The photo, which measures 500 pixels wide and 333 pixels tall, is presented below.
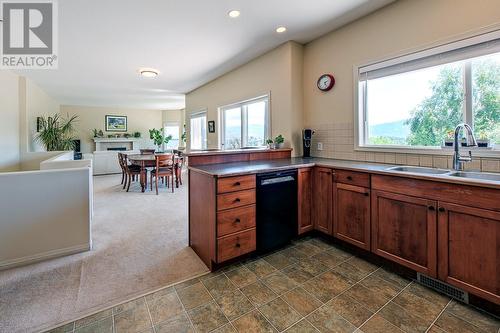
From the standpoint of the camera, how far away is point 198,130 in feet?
22.5

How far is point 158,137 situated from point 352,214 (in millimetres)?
8601

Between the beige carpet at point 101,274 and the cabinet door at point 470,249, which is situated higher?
the cabinet door at point 470,249

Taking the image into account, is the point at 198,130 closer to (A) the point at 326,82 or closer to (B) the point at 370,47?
(A) the point at 326,82

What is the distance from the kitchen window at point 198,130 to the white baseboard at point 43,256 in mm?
4168

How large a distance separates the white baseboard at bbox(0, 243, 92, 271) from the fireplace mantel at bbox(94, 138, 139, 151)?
27.1 feet

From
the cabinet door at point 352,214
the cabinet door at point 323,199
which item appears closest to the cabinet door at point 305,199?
the cabinet door at point 323,199

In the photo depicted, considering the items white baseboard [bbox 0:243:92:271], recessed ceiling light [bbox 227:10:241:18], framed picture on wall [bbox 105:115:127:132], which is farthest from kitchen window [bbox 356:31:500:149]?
framed picture on wall [bbox 105:115:127:132]

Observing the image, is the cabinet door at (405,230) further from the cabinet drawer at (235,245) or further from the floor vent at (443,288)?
the cabinet drawer at (235,245)

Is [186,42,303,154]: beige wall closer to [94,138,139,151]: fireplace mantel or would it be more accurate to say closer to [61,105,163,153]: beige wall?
[94,138,139,151]: fireplace mantel

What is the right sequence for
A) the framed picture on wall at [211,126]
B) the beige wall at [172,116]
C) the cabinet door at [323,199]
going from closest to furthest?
the cabinet door at [323,199] < the framed picture on wall at [211,126] < the beige wall at [172,116]

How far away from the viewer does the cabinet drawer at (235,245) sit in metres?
2.10

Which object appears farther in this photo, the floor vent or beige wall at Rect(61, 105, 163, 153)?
beige wall at Rect(61, 105, 163, 153)

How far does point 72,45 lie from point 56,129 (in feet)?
10.4

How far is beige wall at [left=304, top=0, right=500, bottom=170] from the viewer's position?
2.13 metres
